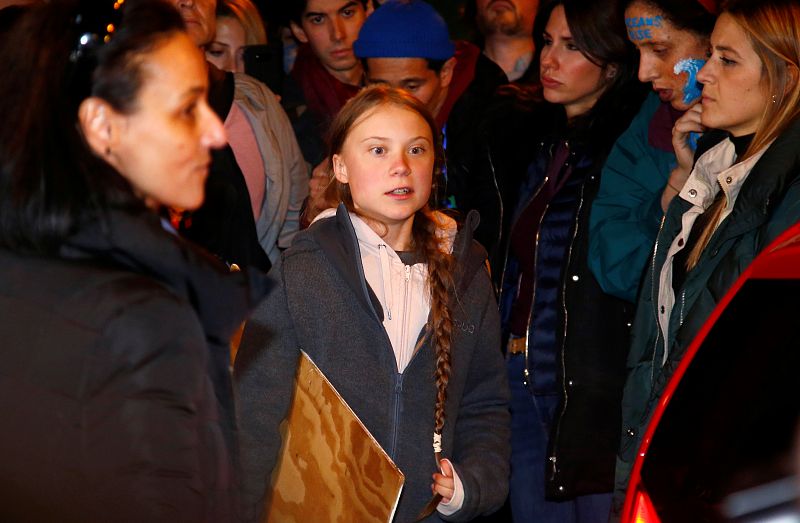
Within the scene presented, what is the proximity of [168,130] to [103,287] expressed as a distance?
12.2 inches

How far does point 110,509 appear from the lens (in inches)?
72.4

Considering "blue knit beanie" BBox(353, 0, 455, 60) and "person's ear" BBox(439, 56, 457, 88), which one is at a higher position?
"blue knit beanie" BBox(353, 0, 455, 60)

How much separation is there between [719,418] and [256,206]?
2594mm

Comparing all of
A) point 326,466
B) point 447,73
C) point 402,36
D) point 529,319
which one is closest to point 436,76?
point 447,73

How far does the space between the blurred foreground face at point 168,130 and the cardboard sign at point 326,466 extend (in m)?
1.18

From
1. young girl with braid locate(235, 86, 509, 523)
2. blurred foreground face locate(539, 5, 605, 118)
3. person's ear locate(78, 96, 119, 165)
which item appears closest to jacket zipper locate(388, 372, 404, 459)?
young girl with braid locate(235, 86, 509, 523)

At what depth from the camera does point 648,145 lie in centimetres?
423

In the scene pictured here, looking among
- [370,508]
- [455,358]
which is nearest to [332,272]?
[455,358]

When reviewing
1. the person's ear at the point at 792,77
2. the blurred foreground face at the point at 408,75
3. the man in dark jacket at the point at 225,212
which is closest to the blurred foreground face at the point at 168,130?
the man in dark jacket at the point at 225,212

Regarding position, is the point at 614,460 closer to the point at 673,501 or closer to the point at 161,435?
the point at 673,501

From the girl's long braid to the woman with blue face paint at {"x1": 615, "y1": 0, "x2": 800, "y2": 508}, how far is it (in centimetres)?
69

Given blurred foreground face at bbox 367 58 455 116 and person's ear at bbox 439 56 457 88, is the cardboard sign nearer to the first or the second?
blurred foreground face at bbox 367 58 455 116

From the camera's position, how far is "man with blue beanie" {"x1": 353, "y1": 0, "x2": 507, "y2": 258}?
5074 mm

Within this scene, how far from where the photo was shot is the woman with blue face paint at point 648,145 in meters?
4.13
